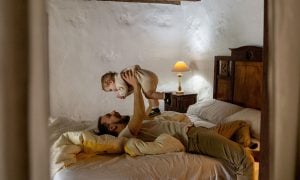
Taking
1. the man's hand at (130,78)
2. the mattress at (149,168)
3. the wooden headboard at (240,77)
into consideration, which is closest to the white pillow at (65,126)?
the mattress at (149,168)

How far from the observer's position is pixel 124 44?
446 cm

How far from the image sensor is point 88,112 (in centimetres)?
444

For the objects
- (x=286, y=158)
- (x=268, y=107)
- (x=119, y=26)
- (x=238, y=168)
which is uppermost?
(x=119, y=26)

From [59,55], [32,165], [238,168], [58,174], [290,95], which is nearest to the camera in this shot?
[32,165]

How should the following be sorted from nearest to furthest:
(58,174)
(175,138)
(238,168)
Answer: (58,174), (238,168), (175,138)

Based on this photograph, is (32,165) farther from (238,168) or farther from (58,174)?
(238,168)

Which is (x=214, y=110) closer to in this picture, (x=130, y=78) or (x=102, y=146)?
(x=130, y=78)

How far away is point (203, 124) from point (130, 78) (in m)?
1.06

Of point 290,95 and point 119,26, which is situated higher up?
point 119,26

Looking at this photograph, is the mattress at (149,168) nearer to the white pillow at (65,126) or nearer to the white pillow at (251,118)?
the white pillow at (65,126)

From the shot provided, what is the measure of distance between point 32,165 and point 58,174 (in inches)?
48.5

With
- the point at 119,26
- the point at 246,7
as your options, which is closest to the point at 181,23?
the point at 119,26

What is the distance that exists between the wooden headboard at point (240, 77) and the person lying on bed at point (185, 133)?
0.69 meters

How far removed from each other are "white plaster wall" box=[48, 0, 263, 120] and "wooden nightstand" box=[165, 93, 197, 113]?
172 millimetres
